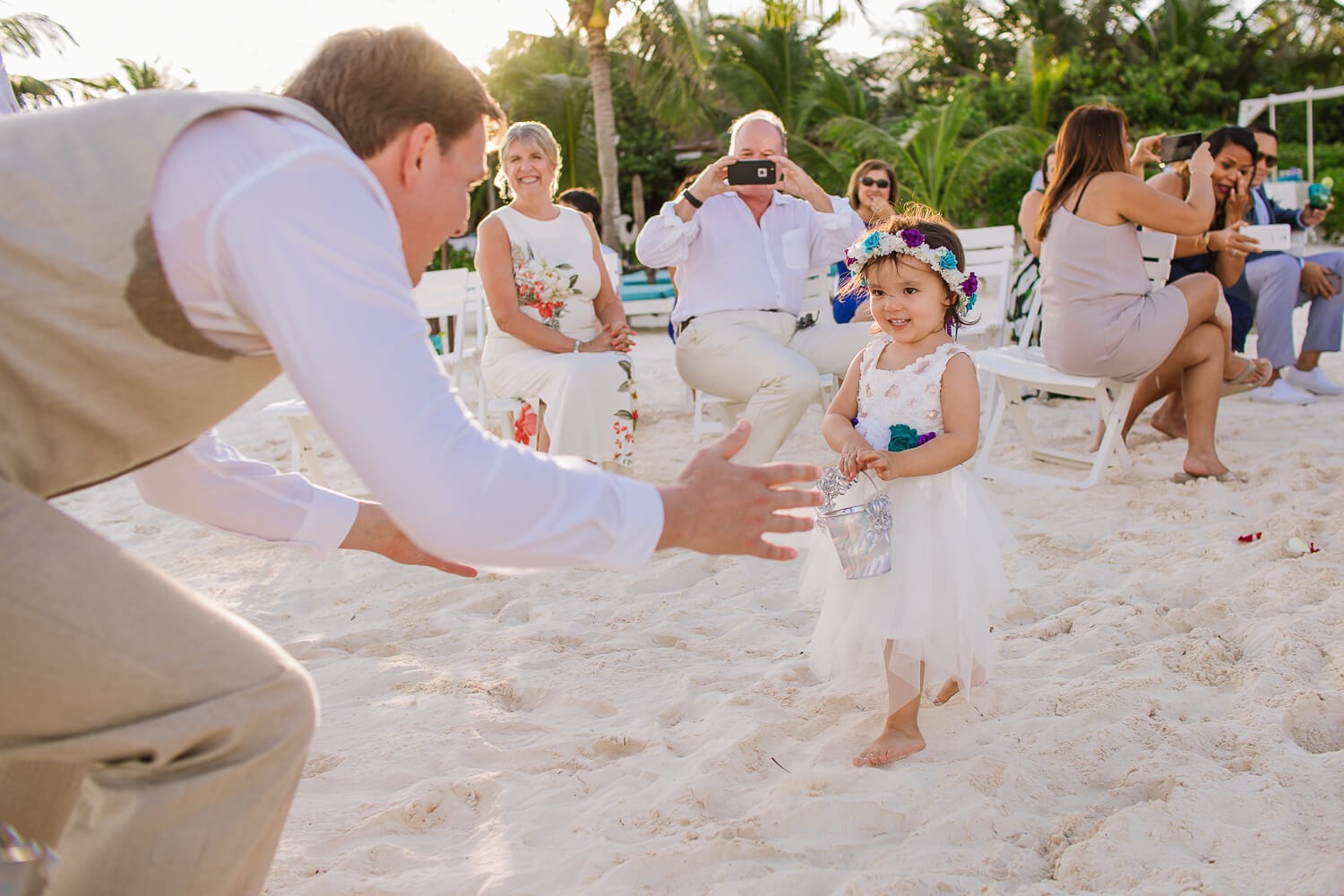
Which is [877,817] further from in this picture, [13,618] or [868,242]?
[13,618]

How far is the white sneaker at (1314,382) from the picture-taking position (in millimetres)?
7148

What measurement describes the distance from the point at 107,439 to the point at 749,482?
3.09 feet

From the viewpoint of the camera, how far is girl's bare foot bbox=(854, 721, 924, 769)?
2.78 meters

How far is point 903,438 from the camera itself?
3.07m

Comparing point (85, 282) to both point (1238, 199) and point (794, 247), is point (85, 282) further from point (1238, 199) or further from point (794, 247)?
point (1238, 199)

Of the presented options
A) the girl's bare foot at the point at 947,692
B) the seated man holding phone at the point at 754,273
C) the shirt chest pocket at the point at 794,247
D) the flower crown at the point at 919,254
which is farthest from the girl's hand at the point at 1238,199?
the girl's bare foot at the point at 947,692

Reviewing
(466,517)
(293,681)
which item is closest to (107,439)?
(293,681)

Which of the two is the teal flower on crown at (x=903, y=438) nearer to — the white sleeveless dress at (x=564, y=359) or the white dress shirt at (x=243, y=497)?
the white dress shirt at (x=243, y=497)

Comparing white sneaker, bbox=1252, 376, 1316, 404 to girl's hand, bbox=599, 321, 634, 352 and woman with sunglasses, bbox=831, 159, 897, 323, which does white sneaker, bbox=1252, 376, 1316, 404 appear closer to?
woman with sunglasses, bbox=831, 159, 897, 323

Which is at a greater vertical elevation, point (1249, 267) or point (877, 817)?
point (1249, 267)

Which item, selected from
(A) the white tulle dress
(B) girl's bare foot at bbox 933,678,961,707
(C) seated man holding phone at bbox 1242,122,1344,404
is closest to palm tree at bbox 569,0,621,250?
(C) seated man holding phone at bbox 1242,122,1344,404

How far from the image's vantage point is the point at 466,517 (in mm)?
1442

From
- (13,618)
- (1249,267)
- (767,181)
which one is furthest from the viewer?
(1249,267)

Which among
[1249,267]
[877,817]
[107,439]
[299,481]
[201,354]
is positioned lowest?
[877,817]
